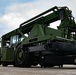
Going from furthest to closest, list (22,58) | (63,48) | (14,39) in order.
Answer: (14,39) < (22,58) < (63,48)

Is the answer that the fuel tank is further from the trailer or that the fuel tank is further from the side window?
the side window

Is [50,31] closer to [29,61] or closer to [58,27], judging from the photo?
[58,27]

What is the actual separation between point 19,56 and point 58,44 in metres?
4.15

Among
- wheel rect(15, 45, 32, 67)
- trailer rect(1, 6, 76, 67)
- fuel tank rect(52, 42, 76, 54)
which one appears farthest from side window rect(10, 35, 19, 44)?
fuel tank rect(52, 42, 76, 54)

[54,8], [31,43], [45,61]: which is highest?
[54,8]

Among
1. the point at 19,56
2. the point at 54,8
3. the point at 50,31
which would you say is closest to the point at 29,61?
the point at 19,56

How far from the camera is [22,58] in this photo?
16.6m

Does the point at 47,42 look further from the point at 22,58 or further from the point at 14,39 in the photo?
the point at 14,39

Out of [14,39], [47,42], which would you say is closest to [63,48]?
[47,42]

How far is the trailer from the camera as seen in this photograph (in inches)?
552

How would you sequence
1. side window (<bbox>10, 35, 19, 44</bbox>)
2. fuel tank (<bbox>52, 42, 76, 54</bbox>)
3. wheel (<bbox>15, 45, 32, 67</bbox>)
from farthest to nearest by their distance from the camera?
side window (<bbox>10, 35, 19, 44</bbox>)
wheel (<bbox>15, 45, 32, 67</bbox>)
fuel tank (<bbox>52, 42, 76, 54</bbox>)

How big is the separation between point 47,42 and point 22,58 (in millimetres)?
3248

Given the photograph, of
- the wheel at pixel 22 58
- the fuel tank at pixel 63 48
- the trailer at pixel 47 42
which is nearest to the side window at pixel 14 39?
the trailer at pixel 47 42

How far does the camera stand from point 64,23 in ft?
50.3
